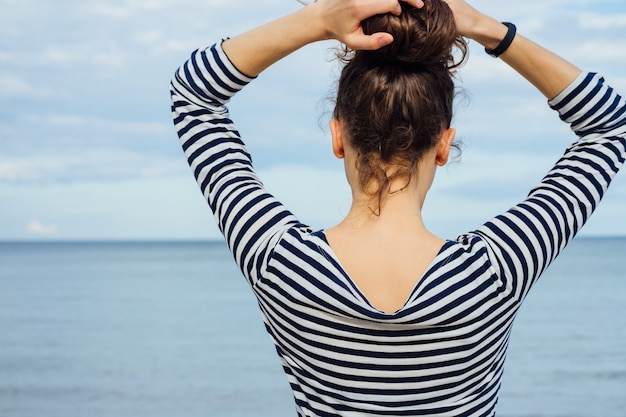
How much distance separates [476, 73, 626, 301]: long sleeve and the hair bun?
0.35 metres

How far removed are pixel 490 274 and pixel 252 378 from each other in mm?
9700

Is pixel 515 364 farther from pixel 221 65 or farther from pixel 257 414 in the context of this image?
pixel 221 65

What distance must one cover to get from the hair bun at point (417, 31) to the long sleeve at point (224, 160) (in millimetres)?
347

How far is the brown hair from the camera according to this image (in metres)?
1.31

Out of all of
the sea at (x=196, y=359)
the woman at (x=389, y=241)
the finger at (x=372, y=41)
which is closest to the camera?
the finger at (x=372, y=41)

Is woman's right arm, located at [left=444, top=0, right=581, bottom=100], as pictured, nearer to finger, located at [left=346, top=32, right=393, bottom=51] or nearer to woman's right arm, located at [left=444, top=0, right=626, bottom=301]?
woman's right arm, located at [left=444, top=0, right=626, bottom=301]

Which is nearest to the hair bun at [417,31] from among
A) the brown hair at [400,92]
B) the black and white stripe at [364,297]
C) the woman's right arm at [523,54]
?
the brown hair at [400,92]

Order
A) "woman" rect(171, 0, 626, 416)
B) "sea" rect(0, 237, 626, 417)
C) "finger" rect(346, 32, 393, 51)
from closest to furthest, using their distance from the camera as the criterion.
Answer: "finger" rect(346, 32, 393, 51)
"woman" rect(171, 0, 626, 416)
"sea" rect(0, 237, 626, 417)

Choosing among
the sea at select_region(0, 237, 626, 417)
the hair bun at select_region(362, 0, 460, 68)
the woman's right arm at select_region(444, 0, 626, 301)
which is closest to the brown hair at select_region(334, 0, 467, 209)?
the hair bun at select_region(362, 0, 460, 68)

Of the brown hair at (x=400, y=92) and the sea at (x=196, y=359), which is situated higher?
the sea at (x=196, y=359)

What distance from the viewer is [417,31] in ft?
4.25

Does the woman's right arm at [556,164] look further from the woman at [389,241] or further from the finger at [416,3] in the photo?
the finger at [416,3]

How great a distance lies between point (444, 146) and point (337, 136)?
209mm

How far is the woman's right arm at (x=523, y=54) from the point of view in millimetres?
1460
